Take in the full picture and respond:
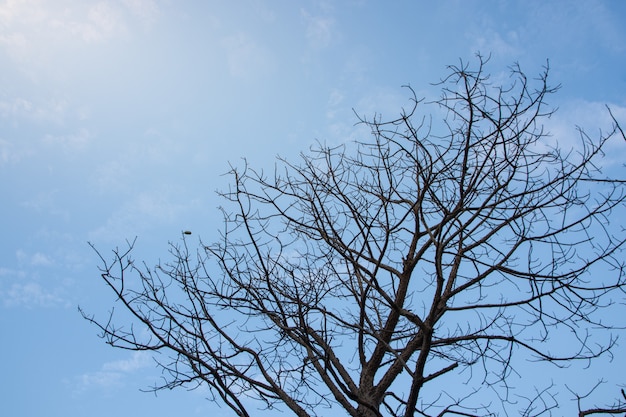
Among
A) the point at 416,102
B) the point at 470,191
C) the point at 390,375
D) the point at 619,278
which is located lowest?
the point at 390,375

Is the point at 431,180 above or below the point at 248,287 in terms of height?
above

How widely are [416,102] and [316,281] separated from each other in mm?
1499

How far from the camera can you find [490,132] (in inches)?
146

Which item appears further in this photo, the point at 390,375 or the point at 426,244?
the point at 426,244

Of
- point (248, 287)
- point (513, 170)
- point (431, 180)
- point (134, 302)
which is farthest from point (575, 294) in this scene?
point (134, 302)

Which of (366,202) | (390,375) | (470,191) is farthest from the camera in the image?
(366,202)

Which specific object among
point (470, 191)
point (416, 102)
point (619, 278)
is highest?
point (416, 102)

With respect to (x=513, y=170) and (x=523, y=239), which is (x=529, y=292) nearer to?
(x=523, y=239)

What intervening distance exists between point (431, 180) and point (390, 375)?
1.40 m

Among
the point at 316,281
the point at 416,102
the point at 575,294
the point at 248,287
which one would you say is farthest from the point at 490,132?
the point at 248,287

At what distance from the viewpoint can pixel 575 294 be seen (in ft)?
12.1

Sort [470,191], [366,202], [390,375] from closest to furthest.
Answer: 1. [390,375]
2. [470,191]
3. [366,202]

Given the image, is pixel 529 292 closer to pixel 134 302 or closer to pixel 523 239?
pixel 523 239

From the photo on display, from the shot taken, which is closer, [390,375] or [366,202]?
[390,375]
